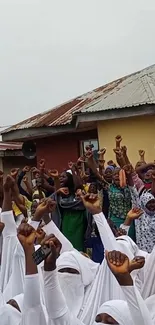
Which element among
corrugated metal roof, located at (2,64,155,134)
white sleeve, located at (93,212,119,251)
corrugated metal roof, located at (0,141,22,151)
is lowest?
white sleeve, located at (93,212,119,251)

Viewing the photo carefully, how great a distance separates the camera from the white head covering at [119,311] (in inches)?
118

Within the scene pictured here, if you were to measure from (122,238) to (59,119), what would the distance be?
309 inches

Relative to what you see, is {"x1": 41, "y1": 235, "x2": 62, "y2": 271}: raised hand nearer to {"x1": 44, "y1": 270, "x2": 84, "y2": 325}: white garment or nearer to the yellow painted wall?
{"x1": 44, "y1": 270, "x2": 84, "y2": 325}: white garment

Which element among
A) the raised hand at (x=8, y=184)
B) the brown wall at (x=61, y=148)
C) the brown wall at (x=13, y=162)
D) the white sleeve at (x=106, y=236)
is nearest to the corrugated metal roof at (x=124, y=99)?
the brown wall at (x=61, y=148)

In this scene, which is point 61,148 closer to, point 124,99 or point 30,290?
point 124,99

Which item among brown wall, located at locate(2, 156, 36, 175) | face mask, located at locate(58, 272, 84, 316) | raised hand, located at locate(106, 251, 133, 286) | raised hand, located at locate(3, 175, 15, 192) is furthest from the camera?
brown wall, located at locate(2, 156, 36, 175)

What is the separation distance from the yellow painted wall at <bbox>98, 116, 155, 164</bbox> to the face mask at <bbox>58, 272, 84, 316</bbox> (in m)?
5.56

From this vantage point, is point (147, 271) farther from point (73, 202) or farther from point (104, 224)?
point (73, 202)

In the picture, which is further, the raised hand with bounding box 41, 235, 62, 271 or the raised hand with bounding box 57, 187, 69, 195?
the raised hand with bounding box 57, 187, 69, 195

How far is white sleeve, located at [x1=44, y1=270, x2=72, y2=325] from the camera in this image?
3.19 m

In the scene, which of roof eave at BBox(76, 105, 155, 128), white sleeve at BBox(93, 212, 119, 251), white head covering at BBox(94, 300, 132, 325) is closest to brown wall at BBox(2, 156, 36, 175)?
roof eave at BBox(76, 105, 155, 128)

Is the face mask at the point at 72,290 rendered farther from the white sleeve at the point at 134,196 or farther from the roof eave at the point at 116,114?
the roof eave at the point at 116,114

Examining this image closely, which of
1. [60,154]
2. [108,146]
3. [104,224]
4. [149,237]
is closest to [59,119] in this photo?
[60,154]

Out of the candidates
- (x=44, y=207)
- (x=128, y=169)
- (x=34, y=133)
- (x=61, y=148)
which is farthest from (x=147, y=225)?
(x=61, y=148)
